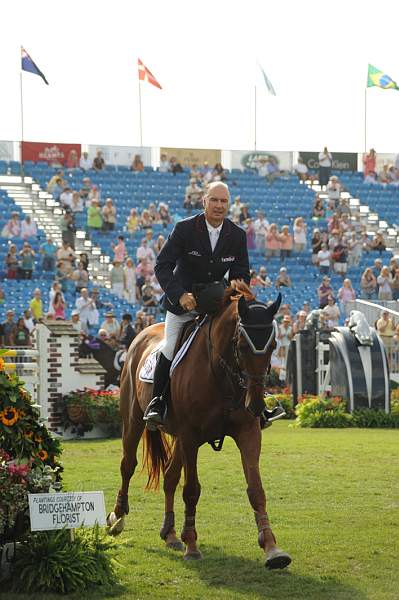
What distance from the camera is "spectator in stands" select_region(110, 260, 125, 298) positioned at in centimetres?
3216

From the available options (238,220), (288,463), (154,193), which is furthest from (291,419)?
(154,193)

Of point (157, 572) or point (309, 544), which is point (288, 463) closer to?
point (309, 544)

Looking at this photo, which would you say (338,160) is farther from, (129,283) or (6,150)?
(129,283)

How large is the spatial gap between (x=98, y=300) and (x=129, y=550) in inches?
844

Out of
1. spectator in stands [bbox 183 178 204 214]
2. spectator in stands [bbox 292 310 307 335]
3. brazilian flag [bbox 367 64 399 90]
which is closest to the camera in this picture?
spectator in stands [bbox 292 310 307 335]

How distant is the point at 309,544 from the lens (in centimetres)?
962

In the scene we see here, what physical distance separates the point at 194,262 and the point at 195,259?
35mm

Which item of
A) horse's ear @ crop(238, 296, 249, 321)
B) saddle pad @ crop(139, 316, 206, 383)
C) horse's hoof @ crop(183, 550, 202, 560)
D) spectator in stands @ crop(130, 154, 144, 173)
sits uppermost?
spectator in stands @ crop(130, 154, 144, 173)

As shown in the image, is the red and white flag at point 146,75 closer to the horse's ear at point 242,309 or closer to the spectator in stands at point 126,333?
the spectator in stands at point 126,333

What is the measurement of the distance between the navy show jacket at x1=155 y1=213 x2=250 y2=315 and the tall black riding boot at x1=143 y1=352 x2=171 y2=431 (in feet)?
1.50

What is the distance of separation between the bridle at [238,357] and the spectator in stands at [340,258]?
2756 cm

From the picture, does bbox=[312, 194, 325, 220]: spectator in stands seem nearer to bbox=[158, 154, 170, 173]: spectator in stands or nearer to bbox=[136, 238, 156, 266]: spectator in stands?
bbox=[158, 154, 170, 173]: spectator in stands

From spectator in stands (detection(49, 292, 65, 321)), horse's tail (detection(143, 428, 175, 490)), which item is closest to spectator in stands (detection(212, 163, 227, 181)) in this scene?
spectator in stands (detection(49, 292, 65, 321))

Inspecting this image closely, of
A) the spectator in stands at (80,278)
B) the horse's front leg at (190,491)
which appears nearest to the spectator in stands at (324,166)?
the spectator in stands at (80,278)
